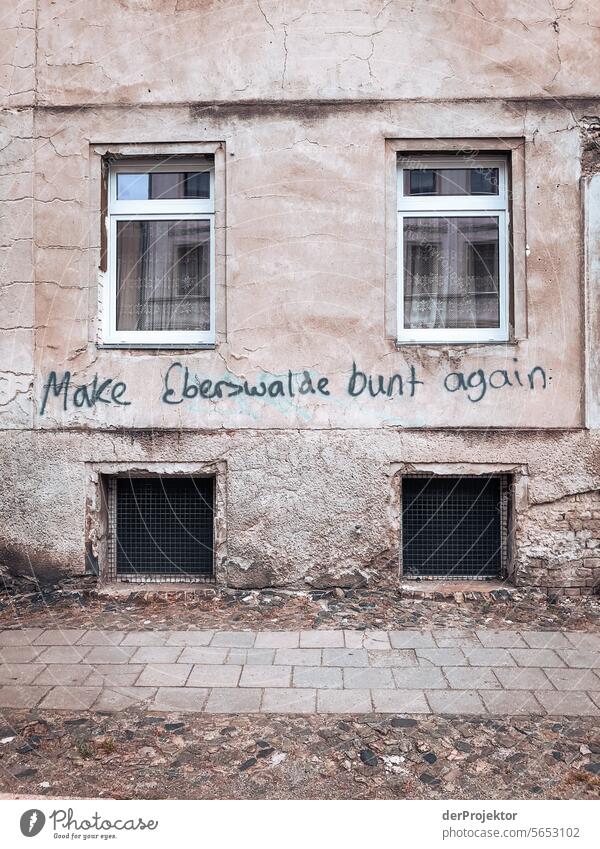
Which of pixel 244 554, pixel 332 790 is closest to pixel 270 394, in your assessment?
pixel 244 554

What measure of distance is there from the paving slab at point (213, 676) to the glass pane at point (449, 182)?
4.02m

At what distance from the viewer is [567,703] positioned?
3650 mm

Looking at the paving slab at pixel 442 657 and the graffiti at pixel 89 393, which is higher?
the graffiti at pixel 89 393

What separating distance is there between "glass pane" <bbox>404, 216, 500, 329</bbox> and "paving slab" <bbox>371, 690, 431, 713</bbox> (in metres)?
3.08

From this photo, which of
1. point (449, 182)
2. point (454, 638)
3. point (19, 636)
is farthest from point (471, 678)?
point (449, 182)

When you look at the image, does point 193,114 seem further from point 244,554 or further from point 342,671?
point 342,671

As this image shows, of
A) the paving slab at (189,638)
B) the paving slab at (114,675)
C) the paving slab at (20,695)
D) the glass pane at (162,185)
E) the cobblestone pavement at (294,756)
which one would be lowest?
the cobblestone pavement at (294,756)

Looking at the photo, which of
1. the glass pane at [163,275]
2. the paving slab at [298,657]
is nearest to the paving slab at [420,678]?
the paving slab at [298,657]

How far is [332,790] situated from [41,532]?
11.8 ft

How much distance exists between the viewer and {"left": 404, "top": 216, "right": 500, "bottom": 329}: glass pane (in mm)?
5766

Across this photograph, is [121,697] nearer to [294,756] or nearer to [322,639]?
[294,756]

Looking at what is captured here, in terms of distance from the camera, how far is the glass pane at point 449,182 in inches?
225

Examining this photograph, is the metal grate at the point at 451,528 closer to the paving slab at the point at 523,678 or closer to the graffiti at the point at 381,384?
the graffiti at the point at 381,384

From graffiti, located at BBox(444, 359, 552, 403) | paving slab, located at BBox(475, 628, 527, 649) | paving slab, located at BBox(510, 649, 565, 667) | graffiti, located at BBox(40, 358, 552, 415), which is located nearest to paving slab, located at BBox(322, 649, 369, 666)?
paving slab, located at BBox(475, 628, 527, 649)
